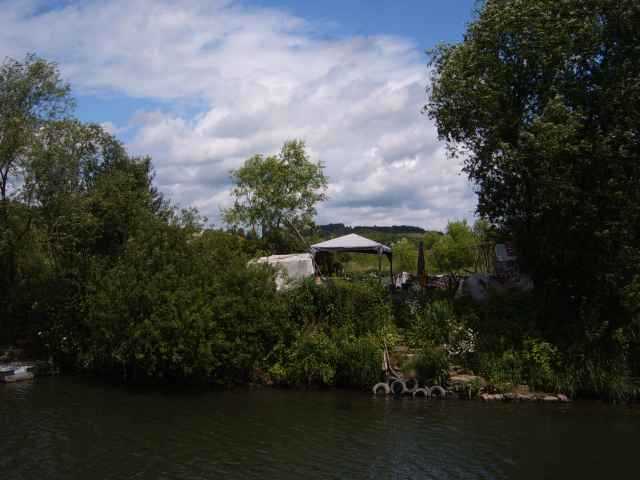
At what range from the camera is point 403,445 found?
1586 cm

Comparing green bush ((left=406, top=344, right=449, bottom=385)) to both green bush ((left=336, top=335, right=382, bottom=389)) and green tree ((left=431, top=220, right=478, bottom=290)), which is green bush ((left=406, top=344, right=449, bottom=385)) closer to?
green bush ((left=336, top=335, right=382, bottom=389))

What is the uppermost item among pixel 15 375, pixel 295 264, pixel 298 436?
pixel 295 264

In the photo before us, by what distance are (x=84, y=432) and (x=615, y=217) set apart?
53.1ft

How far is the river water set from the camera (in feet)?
46.2

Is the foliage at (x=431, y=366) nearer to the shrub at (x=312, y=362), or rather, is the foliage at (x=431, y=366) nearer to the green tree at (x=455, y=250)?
the shrub at (x=312, y=362)

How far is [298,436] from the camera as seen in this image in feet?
54.1

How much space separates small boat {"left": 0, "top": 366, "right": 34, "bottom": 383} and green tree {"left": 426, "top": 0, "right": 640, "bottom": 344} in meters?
16.8

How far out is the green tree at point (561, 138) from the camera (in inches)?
814

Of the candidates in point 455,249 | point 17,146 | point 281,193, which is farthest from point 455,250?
point 17,146

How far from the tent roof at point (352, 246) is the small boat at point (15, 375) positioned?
506 inches

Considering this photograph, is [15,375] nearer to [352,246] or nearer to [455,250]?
[352,246]

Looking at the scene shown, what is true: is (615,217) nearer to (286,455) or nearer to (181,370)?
(286,455)

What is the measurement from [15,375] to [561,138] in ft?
63.3

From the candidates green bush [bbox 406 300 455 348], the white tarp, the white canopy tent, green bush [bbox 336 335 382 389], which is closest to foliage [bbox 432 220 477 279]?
the white canopy tent
